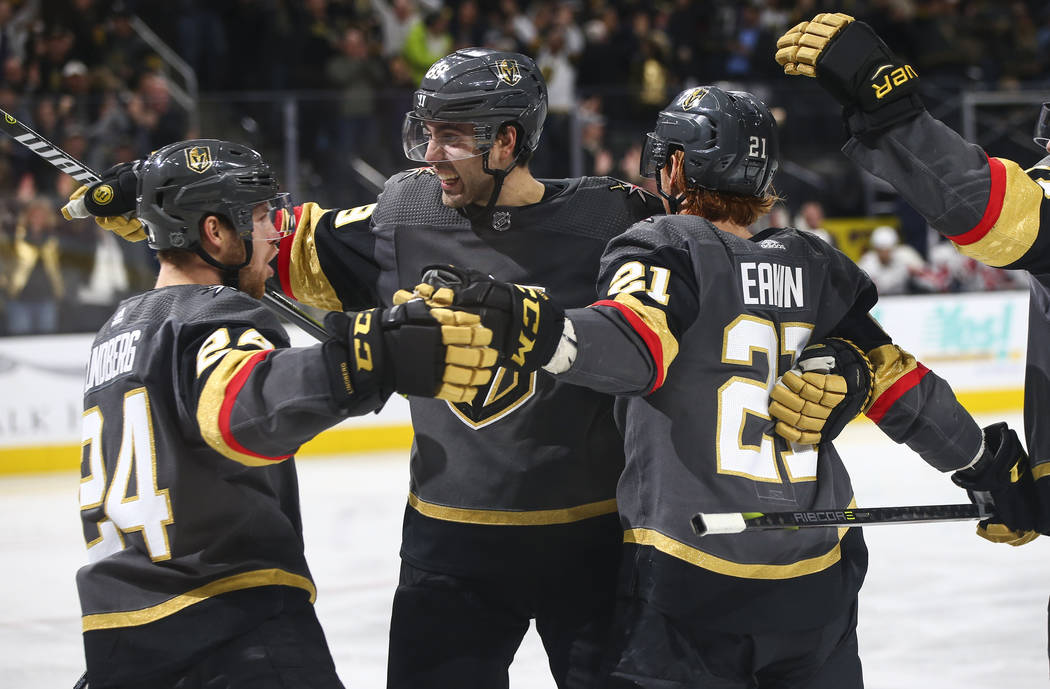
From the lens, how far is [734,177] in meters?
2.34

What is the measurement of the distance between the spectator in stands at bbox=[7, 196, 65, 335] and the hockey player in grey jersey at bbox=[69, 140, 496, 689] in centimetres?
569

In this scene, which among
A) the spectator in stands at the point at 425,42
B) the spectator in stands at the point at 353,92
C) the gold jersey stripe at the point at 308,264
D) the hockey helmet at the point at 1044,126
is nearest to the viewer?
the hockey helmet at the point at 1044,126

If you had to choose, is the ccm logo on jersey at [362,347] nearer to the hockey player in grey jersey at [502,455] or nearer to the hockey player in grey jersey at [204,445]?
the hockey player in grey jersey at [204,445]

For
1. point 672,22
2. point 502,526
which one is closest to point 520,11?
point 672,22

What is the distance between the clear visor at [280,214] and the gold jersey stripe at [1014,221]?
1268 mm

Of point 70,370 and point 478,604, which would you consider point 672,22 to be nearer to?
point 70,370

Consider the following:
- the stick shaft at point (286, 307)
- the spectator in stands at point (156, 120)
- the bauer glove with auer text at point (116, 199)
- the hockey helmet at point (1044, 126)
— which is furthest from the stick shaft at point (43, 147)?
the spectator in stands at point (156, 120)

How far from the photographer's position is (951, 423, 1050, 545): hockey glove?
8.80 feet

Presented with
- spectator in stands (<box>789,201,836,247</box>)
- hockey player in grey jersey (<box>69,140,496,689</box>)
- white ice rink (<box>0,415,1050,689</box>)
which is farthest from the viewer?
spectator in stands (<box>789,201,836,247</box>)

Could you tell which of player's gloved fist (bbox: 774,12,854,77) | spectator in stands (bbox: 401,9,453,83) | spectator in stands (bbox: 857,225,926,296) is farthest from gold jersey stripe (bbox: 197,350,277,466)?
spectator in stands (bbox: 401,9,453,83)

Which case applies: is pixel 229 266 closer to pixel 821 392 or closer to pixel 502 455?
pixel 502 455

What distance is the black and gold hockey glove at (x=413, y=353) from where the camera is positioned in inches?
72.8

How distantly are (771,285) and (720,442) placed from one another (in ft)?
0.96

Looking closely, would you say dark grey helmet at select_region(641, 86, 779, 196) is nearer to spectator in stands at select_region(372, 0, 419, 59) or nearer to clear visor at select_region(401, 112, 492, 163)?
clear visor at select_region(401, 112, 492, 163)
